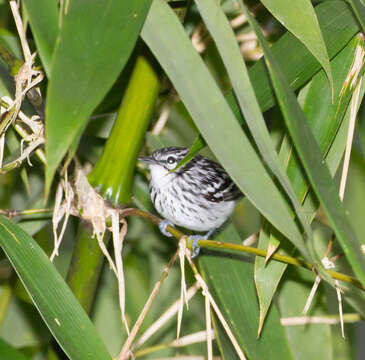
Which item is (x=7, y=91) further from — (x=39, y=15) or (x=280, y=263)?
(x=280, y=263)

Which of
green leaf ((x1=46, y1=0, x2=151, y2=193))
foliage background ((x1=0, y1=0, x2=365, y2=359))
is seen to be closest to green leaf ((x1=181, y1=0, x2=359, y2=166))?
foliage background ((x1=0, y1=0, x2=365, y2=359))

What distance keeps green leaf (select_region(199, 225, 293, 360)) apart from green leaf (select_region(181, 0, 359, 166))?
0.44 metres

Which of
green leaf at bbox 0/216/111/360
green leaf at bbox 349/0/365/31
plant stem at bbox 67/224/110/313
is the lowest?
plant stem at bbox 67/224/110/313

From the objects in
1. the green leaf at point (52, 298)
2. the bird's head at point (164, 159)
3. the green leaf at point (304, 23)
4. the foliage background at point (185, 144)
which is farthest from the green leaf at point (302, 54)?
the bird's head at point (164, 159)

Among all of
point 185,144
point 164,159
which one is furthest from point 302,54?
point 185,144

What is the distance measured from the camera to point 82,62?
0.81 metres

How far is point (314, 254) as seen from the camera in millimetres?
872

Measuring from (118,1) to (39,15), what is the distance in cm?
12

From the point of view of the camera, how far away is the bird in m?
1.69

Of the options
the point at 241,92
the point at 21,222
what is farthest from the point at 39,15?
the point at 21,222

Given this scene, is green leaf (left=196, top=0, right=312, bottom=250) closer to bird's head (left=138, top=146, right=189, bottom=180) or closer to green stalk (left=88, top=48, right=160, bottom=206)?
green stalk (left=88, top=48, right=160, bottom=206)

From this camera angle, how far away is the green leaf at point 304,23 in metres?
0.97

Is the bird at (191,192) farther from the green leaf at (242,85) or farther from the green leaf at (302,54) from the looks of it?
the green leaf at (242,85)

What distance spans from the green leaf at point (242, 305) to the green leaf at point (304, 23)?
1.78ft
